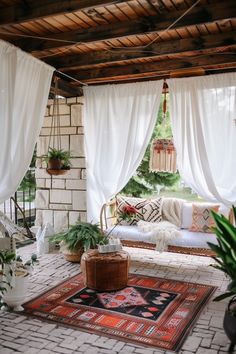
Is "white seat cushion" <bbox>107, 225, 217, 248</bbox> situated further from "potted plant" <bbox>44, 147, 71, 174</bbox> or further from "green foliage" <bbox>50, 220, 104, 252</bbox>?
"potted plant" <bbox>44, 147, 71, 174</bbox>

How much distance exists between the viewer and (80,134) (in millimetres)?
4902

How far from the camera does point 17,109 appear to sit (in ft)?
Answer: 11.1

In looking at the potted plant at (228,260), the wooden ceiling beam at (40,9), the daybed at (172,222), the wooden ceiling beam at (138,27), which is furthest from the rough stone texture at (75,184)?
the potted plant at (228,260)

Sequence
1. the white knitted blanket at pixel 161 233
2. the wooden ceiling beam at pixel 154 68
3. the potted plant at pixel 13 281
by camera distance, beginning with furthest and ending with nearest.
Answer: the white knitted blanket at pixel 161 233
the wooden ceiling beam at pixel 154 68
the potted plant at pixel 13 281

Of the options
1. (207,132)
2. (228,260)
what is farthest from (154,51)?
(228,260)

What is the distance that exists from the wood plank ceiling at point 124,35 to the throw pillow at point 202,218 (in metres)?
1.73

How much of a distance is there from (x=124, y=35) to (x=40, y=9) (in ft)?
2.58

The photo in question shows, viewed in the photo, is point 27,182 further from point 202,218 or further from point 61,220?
point 202,218

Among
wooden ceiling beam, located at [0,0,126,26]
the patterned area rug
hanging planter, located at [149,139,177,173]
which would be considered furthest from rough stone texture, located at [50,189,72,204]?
wooden ceiling beam, located at [0,0,126,26]

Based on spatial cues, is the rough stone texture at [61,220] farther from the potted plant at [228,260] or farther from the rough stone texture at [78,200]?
the potted plant at [228,260]

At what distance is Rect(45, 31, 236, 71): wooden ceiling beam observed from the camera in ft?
11.3

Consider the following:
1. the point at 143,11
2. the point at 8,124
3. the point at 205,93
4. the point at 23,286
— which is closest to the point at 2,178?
the point at 8,124

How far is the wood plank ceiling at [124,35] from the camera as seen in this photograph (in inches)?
112

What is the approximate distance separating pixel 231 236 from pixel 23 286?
1786 millimetres
